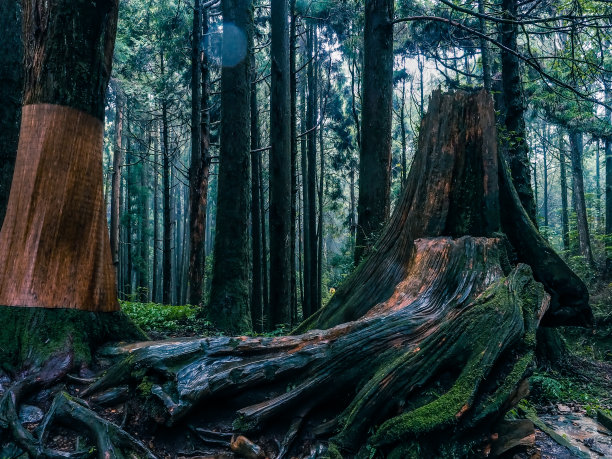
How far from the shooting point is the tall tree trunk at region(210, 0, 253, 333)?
7633 mm

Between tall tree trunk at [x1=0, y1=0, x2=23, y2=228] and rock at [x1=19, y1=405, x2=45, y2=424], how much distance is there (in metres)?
3.57

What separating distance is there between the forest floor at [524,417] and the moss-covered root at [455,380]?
40 centimetres

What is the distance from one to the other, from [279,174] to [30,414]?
8212mm

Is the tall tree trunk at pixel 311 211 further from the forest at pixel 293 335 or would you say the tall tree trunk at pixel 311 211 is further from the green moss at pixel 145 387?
the green moss at pixel 145 387

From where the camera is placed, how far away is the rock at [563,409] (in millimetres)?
4928

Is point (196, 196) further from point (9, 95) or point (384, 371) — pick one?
point (384, 371)

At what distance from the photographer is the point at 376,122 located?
7.76 metres

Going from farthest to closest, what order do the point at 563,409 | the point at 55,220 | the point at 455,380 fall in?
the point at 563,409 < the point at 55,220 < the point at 455,380

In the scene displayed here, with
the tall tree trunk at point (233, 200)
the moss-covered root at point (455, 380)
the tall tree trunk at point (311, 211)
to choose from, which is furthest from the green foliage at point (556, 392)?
the tall tree trunk at point (311, 211)

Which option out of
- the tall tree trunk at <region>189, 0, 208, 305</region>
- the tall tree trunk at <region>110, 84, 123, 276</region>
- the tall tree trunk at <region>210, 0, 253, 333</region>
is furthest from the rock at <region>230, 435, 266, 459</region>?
the tall tree trunk at <region>110, 84, 123, 276</region>

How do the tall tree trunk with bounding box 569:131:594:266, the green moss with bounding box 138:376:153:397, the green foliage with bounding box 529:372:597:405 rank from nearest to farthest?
the green moss with bounding box 138:376:153:397
the green foliage with bounding box 529:372:597:405
the tall tree trunk with bounding box 569:131:594:266

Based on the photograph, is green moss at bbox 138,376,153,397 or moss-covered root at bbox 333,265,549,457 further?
green moss at bbox 138,376,153,397

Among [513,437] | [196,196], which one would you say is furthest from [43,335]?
[196,196]

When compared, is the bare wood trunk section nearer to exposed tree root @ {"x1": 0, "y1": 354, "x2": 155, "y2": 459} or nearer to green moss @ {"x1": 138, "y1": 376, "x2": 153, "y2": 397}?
exposed tree root @ {"x1": 0, "y1": 354, "x2": 155, "y2": 459}
